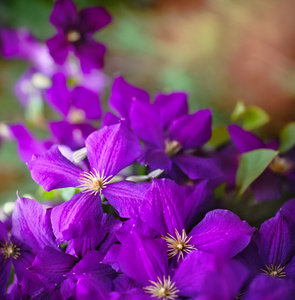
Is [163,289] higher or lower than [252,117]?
lower

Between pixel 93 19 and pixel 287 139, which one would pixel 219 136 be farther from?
pixel 93 19

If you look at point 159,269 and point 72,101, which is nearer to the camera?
point 159,269

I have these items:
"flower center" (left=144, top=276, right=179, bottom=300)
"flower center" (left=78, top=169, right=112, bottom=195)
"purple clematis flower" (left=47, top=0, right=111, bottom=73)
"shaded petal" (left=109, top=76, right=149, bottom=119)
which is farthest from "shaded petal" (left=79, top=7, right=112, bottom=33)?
"flower center" (left=144, top=276, right=179, bottom=300)

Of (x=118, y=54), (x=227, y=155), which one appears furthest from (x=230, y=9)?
(x=227, y=155)

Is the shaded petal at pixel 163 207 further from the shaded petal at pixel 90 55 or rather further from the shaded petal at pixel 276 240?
the shaded petal at pixel 90 55

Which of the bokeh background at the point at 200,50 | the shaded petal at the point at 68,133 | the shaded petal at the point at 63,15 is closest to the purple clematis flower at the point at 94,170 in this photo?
the shaded petal at the point at 68,133

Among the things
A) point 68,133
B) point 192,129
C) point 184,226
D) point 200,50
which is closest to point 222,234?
point 184,226

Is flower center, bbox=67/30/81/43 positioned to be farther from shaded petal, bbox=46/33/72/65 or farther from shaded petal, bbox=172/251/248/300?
shaded petal, bbox=172/251/248/300
